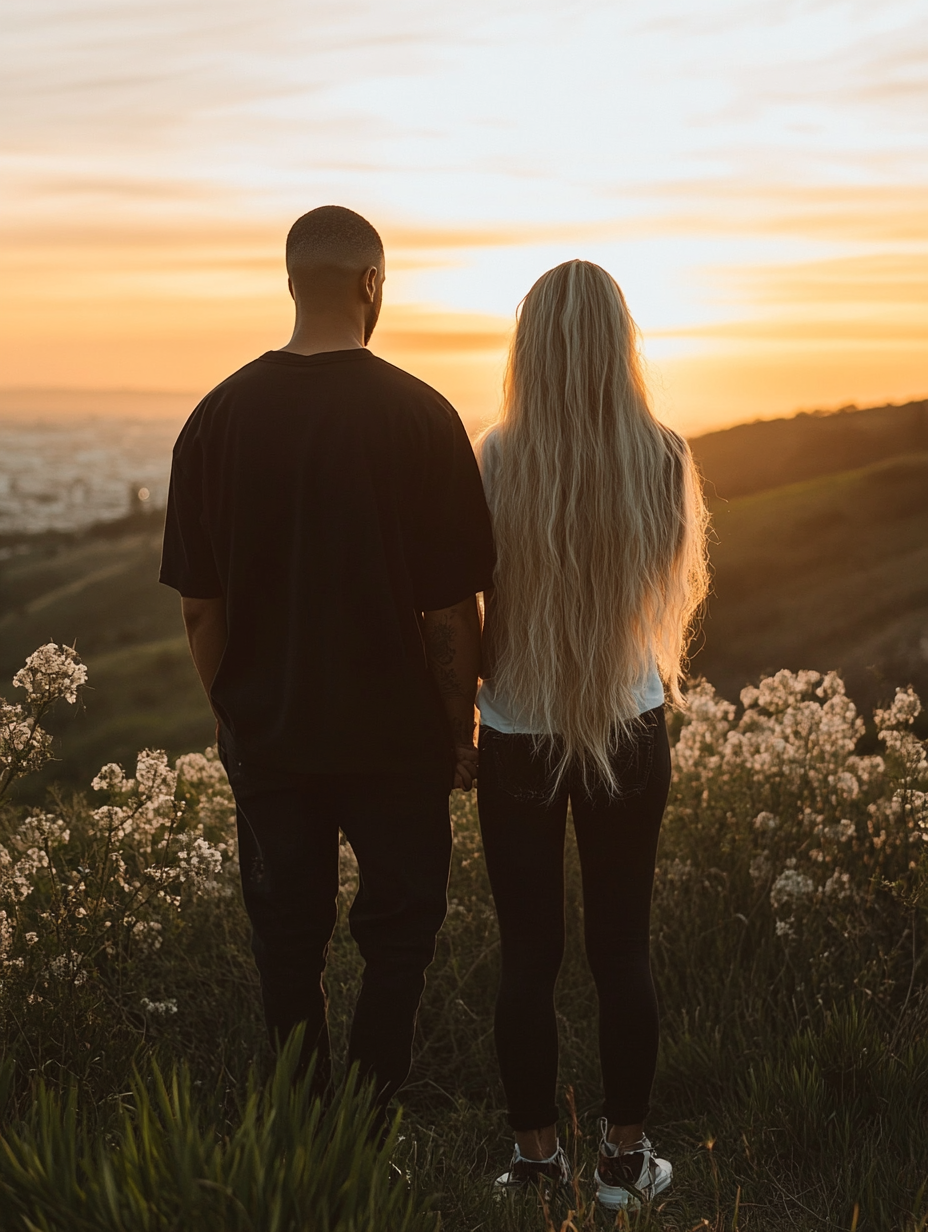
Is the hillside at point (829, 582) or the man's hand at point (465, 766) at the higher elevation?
the man's hand at point (465, 766)

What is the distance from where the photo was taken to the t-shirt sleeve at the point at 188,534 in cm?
293

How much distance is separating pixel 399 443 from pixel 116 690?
50.8 meters

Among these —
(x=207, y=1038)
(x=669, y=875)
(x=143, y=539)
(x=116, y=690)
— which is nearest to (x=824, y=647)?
(x=669, y=875)

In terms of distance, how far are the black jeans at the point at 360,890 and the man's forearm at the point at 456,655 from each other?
0.63ft

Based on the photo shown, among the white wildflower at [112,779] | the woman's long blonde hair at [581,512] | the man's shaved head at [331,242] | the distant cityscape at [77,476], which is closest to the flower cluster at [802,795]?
the woman's long blonde hair at [581,512]

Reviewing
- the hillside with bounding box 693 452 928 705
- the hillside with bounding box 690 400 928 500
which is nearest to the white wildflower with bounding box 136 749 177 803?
the hillside with bounding box 693 452 928 705

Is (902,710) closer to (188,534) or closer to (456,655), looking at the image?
(456,655)

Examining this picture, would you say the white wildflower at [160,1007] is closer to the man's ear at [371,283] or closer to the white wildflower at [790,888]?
the white wildflower at [790,888]

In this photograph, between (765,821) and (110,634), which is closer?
(765,821)

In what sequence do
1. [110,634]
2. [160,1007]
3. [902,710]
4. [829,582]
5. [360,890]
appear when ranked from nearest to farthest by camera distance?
1. [360,890]
2. [160,1007]
3. [902,710]
4. [829,582]
5. [110,634]

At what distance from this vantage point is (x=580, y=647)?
295 centimetres

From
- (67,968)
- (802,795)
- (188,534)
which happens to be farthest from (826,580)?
(188,534)

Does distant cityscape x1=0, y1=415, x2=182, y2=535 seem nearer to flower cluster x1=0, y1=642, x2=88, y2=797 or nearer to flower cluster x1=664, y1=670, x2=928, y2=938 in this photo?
flower cluster x1=664, y1=670, x2=928, y2=938

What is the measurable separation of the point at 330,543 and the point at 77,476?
84.6 metres
